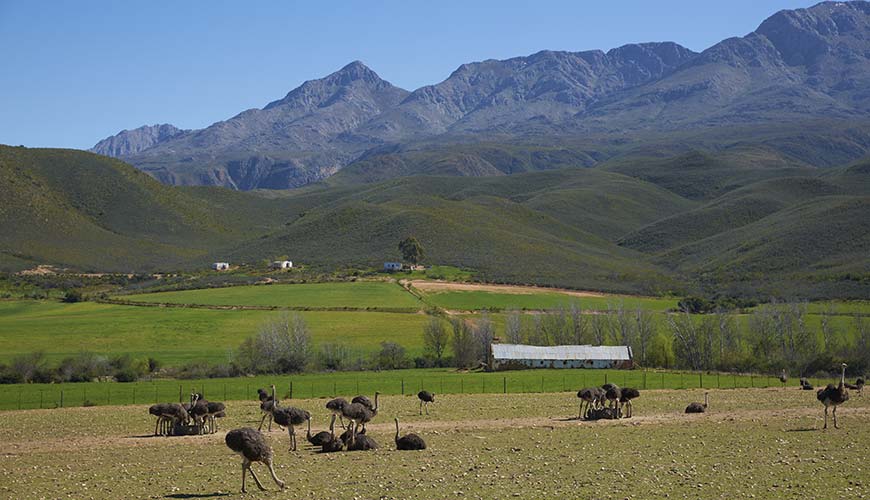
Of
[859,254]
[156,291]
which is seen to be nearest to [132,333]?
[156,291]

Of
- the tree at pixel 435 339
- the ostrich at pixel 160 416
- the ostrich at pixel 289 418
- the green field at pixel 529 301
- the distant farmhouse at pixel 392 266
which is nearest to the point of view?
the ostrich at pixel 289 418

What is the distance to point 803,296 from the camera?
11138cm

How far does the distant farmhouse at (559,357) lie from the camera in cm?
7100

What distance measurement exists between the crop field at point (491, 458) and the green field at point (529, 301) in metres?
62.3

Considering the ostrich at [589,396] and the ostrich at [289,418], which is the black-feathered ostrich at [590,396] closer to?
the ostrich at [589,396]

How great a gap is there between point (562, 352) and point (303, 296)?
137ft

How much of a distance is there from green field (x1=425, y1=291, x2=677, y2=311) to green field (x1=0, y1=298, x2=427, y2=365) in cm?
1057

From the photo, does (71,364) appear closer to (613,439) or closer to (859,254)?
(613,439)

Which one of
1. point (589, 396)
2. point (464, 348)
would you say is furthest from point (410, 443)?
point (464, 348)

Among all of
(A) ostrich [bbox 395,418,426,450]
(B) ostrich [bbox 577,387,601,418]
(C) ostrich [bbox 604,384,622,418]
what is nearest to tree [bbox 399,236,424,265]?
(B) ostrich [bbox 577,387,601,418]

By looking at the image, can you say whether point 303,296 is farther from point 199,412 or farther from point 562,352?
point 199,412

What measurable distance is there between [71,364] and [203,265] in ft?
301

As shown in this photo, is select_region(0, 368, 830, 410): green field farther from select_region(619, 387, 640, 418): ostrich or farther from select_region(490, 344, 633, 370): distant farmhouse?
select_region(619, 387, 640, 418): ostrich

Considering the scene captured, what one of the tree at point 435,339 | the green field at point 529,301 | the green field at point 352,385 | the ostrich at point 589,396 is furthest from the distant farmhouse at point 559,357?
the ostrich at point 589,396
